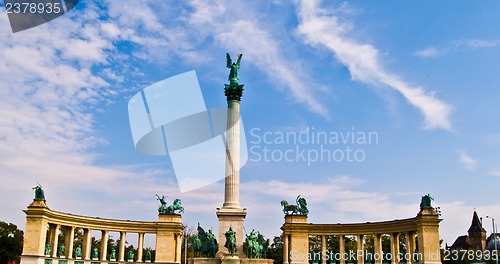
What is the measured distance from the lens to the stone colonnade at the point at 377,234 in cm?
6469

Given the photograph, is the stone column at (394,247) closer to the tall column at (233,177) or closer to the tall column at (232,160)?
the tall column at (233,177)

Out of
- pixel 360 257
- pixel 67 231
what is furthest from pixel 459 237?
pixel 67 231

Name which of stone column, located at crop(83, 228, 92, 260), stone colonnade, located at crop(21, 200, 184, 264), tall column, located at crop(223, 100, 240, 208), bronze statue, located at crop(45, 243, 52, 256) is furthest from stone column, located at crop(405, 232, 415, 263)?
bronze statue, located at crop(45, 243, 52, 256)

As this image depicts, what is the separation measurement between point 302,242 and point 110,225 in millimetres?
29753

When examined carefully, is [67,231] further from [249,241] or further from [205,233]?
[249,241]

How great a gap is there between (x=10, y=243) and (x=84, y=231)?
26.2 metres

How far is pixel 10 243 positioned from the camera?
90.1 meters

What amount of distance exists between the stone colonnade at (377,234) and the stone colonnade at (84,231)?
59.2ft

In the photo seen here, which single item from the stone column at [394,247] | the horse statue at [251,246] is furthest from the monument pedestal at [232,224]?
the stone column at [394,247]

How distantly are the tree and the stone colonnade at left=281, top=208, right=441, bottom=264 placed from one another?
51684mm

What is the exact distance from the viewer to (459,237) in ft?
522

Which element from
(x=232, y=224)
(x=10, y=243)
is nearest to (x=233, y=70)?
(x=232, y=224)

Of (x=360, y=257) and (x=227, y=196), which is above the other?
(x=227, y=196)

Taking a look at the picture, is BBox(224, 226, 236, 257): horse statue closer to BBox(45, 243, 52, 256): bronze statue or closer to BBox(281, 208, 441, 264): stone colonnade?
BBox(281, 208, 441, 264): stone colonnade
